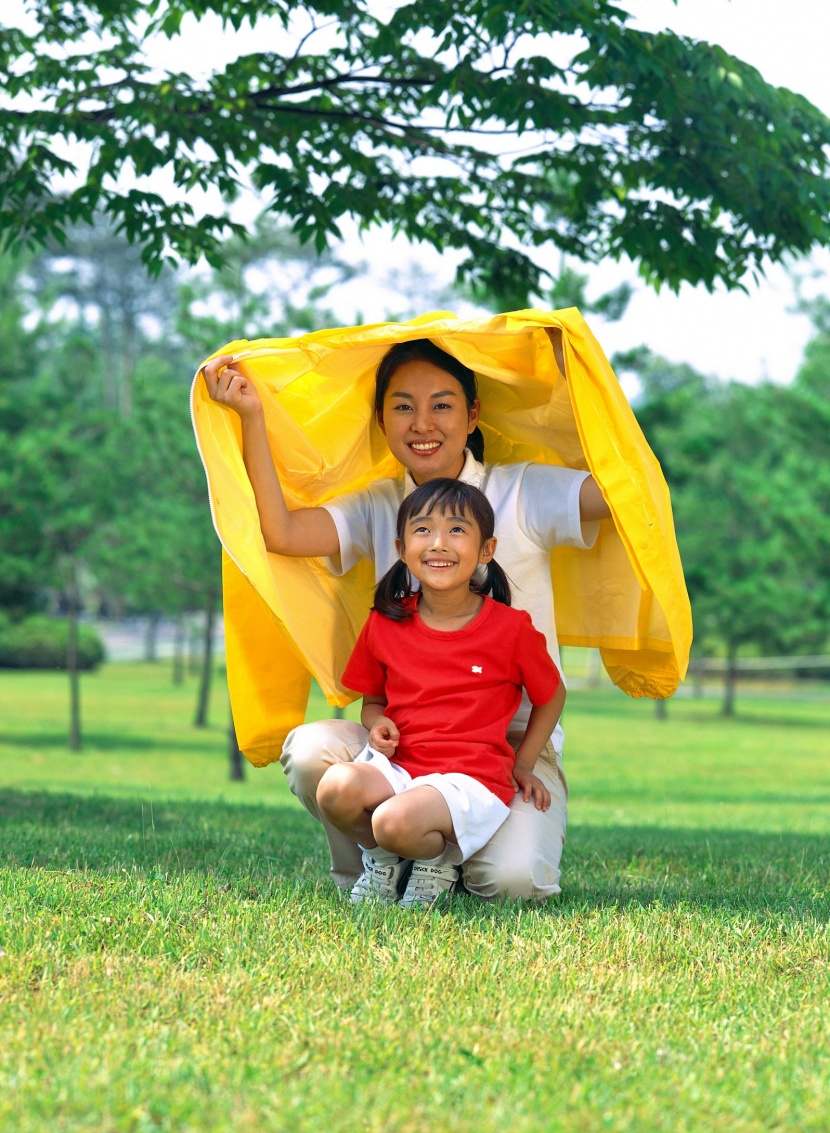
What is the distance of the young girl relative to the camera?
3.97 meters

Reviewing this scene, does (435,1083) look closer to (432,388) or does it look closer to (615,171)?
(432,388)

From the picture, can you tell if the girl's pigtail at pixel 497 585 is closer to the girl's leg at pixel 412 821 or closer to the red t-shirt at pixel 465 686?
the red t-shirt at pixel 465 686

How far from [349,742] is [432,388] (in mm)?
1342

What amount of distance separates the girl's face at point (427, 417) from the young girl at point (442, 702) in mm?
330

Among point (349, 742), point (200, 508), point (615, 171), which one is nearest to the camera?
point (349, 742)

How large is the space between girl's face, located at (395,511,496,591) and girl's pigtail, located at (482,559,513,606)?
0.60 feet

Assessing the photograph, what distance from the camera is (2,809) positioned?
283 inches

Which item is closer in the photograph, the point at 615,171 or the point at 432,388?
the point at 432,388

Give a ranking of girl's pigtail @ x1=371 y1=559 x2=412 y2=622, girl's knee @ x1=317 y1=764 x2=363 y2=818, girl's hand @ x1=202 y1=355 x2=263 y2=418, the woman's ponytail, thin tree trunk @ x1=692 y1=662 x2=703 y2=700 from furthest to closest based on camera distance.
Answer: thin tree trunk @ x1=692 y1=662 x2=703 y2=700 < the woman's ponytail < girl's hand @ x1=202 y1=355 x2=263 y2=418 < girl's pigtail @ x1=371 y1=559 x2=412 y2=622 < girl's knee @ x1=317 y1=764 x2=363 y2=818

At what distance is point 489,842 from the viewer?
4.14 m

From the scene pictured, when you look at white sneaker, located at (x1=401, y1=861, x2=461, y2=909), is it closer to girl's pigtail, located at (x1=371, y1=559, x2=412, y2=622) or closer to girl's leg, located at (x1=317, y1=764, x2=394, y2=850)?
girl's leg, located at (x1=317, y1=764, x2=394, y2=850)

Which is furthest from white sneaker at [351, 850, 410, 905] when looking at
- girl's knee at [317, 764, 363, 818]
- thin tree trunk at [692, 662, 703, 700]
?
thin tree trunk at [692, 662, 703, 700]

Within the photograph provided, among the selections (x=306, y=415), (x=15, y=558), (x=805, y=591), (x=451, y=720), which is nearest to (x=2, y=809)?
(x=306, y=415)

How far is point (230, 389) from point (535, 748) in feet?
5.61
